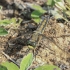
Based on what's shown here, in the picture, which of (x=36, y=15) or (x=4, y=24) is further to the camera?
(x=36, y=15)

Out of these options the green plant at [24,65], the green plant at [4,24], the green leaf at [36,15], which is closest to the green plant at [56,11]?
the green leaf at [36,15]

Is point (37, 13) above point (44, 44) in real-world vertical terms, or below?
above

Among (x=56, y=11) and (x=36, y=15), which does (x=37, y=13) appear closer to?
(x=36, y=15)

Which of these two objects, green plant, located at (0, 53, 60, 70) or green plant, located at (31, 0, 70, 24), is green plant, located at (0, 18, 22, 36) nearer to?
green plant, located at (31, 0, 70, 24)

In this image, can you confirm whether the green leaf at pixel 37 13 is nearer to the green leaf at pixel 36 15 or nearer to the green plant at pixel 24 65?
the green leaf at pixel 36 15

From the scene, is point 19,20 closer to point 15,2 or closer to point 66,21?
point 15,2

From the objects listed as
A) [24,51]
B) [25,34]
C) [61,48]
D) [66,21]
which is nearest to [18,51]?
[24,51]

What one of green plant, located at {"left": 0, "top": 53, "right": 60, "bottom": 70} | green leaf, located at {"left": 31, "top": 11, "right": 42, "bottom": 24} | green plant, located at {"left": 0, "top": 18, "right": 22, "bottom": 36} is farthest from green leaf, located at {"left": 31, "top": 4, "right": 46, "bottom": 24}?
green plant, located at {"left": 0, "top": 53, "right": 60, "bottom": 70}

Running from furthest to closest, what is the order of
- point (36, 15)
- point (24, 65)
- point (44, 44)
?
point (36, 15)
point (44, 44)
point (24, 65)

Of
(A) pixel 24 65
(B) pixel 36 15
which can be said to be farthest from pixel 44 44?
(A) pixel 24 65
